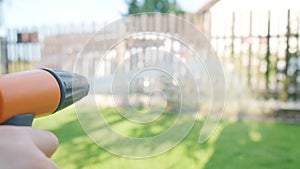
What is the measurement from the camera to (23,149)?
0.43 meters

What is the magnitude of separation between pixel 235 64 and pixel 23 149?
146 inches

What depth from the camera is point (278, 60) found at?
3701 millimetres

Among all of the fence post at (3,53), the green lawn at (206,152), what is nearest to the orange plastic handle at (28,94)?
the green lawn at (206,152)

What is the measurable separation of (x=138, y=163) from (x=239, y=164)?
0.64m

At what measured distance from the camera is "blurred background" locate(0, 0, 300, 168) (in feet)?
6.71

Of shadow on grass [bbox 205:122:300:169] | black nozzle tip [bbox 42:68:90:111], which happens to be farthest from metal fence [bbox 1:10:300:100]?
black nozzle tip [bbox 42:68:90:111]

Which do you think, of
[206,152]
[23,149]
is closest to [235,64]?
[206,152]

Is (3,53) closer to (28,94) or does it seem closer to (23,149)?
(28,94)

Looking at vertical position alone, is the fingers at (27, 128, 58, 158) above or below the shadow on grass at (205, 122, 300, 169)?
above

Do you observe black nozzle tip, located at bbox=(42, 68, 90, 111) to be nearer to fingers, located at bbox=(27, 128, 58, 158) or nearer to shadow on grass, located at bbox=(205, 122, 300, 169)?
fingers, located at bbox=(27, 128, 58, 158)

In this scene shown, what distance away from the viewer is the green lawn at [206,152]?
1865 millimetres

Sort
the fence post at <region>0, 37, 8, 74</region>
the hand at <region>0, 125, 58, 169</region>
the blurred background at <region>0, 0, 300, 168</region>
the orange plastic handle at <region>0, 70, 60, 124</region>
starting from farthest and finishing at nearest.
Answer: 1. the fence post at <region>0, 37, 8, 74</region>
2. the blurred background at <region>0, 0, 300, 168</region>
3. the orange plastic handle at <region>0, 70, 60, 124</region>
4. the hand at <region>0, 125, 58, 169</region>

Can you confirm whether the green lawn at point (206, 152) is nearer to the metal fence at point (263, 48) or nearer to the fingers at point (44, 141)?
the fingers at point (44, 141)

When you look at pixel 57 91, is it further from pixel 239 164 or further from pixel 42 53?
pixel 42 53
